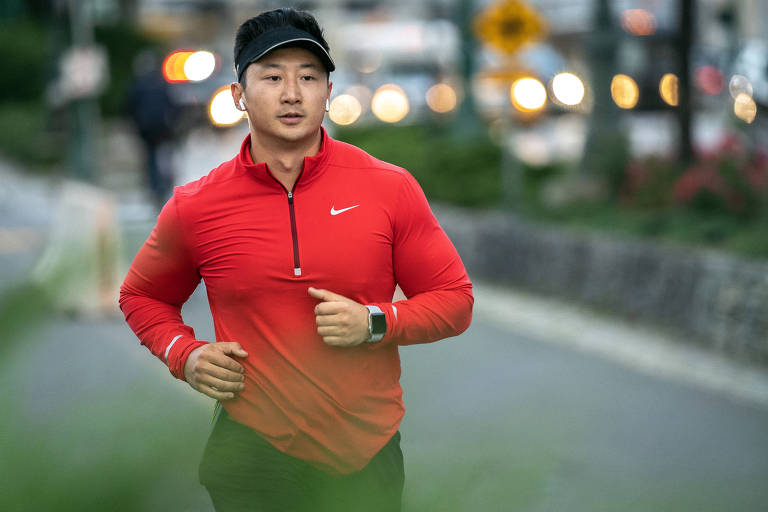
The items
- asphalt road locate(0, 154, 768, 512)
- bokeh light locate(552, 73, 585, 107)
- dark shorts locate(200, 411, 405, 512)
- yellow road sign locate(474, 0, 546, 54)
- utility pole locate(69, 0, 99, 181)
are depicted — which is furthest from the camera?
bokeh light locate(552, 73, 585, 107)

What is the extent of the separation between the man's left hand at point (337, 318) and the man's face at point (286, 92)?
1.11ft

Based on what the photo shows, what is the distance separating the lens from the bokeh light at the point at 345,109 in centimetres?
3328

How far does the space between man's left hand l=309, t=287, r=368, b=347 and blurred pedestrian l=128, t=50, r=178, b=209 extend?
15.8 metres

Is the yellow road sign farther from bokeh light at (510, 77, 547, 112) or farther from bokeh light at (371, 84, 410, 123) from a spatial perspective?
bokeh light at (371, 84, 410, 123)

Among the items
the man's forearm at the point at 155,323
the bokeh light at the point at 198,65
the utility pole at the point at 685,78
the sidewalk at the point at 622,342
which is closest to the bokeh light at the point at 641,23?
the bokeh light at the point at 198,65

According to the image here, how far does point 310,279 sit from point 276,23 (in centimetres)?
52

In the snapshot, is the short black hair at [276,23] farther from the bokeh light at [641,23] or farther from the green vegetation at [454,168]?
the bokeh light at [641,23]

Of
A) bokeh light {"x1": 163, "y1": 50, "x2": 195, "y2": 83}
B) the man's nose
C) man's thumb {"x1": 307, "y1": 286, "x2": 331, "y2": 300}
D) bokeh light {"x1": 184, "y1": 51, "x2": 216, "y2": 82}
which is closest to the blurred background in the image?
man's thumb {"x1": 307, "y1": 286, "x2": 331, "y2": 300}

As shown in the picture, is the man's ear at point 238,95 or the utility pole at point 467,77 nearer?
the man's ear at point 238,95

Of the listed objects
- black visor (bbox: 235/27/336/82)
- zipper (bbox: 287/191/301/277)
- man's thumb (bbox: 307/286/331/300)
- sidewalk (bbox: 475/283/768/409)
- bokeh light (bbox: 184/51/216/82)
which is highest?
black visor (bbox: 235/27/336/82)

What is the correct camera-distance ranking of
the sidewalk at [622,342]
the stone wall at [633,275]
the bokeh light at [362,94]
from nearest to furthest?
the sidewalk at [622,342]
the stone wall at [633,275]
the bokeh light at [362,94]

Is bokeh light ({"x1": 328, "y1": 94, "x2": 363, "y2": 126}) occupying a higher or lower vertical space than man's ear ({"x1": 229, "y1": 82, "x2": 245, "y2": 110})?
lower

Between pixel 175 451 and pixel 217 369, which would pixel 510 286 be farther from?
pixel 175 451

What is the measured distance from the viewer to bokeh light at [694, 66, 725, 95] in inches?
1222
